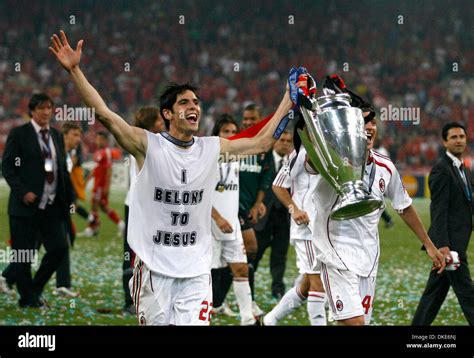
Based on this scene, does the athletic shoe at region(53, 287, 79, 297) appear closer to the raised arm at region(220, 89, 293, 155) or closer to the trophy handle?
the raised arm at region(220, 89, 293, 155)

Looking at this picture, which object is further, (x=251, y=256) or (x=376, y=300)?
(x=376, y=300)

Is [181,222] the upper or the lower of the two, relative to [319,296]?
upper

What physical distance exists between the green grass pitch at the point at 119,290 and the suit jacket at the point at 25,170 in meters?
1.10

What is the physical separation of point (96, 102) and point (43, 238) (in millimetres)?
5212

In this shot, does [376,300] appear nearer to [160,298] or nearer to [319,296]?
[319,296]

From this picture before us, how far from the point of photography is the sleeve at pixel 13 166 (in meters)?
10.4

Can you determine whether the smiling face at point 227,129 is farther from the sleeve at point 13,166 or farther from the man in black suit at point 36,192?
the sleeve at point 13,166

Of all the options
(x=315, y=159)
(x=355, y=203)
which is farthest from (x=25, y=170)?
(x=355, y=203)

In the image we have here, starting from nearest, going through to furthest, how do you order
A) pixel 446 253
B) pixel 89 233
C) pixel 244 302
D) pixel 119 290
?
pixel 446 253 → pixel 244 302 → pixel 119 290 → pixel 89 233

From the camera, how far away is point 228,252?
32.9 feet

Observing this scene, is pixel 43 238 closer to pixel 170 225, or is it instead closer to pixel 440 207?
pixel 440 207

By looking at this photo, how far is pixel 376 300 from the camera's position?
11.7 metres

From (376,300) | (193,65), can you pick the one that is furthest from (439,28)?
(376,300)

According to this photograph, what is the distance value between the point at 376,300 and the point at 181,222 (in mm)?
5936
